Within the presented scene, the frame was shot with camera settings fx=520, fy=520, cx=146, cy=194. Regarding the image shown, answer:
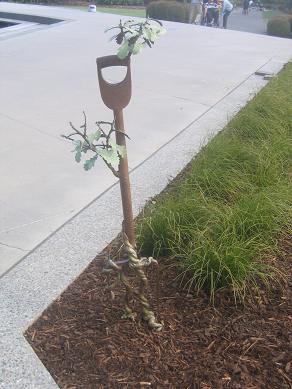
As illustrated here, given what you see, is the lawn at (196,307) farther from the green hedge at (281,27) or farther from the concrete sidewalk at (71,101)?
the green hedge at (281,27)

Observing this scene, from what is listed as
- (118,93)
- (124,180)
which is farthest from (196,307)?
(118,93)

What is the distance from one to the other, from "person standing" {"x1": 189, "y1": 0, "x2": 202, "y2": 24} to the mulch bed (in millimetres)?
19753

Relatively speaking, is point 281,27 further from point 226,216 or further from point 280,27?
point 226,216

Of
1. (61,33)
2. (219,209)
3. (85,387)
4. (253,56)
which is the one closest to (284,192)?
(219,209)

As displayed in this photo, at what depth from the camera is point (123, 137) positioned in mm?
2309

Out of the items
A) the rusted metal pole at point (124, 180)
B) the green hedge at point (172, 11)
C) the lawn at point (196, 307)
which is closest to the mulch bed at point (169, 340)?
the lawn at point (196, 307)

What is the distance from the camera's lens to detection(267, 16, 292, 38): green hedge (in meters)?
19.4

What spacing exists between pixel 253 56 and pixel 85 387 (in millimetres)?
9468

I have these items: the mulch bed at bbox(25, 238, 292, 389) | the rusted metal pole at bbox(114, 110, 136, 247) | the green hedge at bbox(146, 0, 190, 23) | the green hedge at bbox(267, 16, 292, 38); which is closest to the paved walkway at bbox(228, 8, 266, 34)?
the green hedge at bbox(267, 16, 292, 38)

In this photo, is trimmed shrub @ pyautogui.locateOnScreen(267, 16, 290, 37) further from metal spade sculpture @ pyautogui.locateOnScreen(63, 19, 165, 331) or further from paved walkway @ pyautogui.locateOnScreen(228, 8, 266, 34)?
metal spade sculpture @ pyautogui.locateOnScreen(63, 19, 165, 331)

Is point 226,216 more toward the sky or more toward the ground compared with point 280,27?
more toward the sky

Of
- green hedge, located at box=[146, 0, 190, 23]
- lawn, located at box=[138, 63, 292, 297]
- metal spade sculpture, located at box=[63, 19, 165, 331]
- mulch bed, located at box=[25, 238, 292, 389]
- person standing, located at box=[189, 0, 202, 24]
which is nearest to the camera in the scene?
metal spade sculpture, located at box=[63, 19, 165, 331]

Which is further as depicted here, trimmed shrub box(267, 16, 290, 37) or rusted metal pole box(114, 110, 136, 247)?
trimmed shrub box(267, 16, 290, 37)

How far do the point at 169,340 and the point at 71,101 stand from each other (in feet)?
15.7
